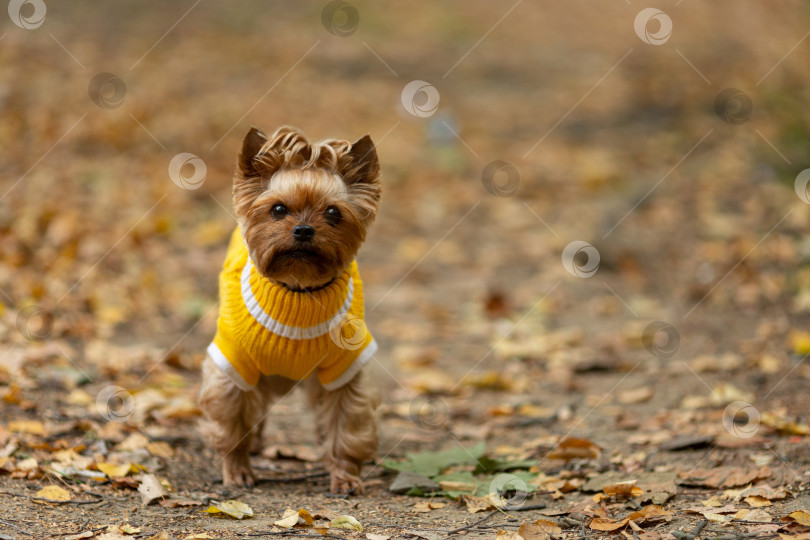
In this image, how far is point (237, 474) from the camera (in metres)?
4.03

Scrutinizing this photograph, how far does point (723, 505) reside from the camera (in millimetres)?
3441

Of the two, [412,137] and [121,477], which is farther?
[412,137]

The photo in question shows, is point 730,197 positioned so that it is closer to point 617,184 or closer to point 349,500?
point 617,184

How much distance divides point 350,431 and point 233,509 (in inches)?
30.7

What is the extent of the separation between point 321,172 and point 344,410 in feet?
3.93

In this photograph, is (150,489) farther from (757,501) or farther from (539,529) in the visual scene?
(757,501)

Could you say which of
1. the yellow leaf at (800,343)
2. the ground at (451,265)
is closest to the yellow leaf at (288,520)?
the ground at (451,265)

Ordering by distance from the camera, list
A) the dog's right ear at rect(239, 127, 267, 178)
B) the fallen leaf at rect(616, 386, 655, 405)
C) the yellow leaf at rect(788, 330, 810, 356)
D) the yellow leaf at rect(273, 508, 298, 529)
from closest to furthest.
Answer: the yellow leaf at rect(273, 508, 298, 529) < the dog's right ear at rect(239, 127, 267, 178) < the fallen leaf at rect(616, 386, 655, 405) < the yellow leaf at rect(788, 330, 810, 356)

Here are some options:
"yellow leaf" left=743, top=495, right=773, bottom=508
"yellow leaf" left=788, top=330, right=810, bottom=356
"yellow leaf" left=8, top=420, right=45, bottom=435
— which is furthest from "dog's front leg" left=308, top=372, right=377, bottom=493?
"yellow leaf" left=788, top=330, right=810, bottom=356

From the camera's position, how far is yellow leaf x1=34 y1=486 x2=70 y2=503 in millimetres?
3438

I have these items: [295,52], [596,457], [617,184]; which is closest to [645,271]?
[617,184]

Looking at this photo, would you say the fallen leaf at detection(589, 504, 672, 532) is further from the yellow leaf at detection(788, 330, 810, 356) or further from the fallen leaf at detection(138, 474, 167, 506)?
the yellow leaf at detection(788, 330, 810, 356)

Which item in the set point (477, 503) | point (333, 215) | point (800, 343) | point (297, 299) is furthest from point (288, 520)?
point (800, 343)

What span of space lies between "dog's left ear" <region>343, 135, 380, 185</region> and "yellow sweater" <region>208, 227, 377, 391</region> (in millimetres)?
439
